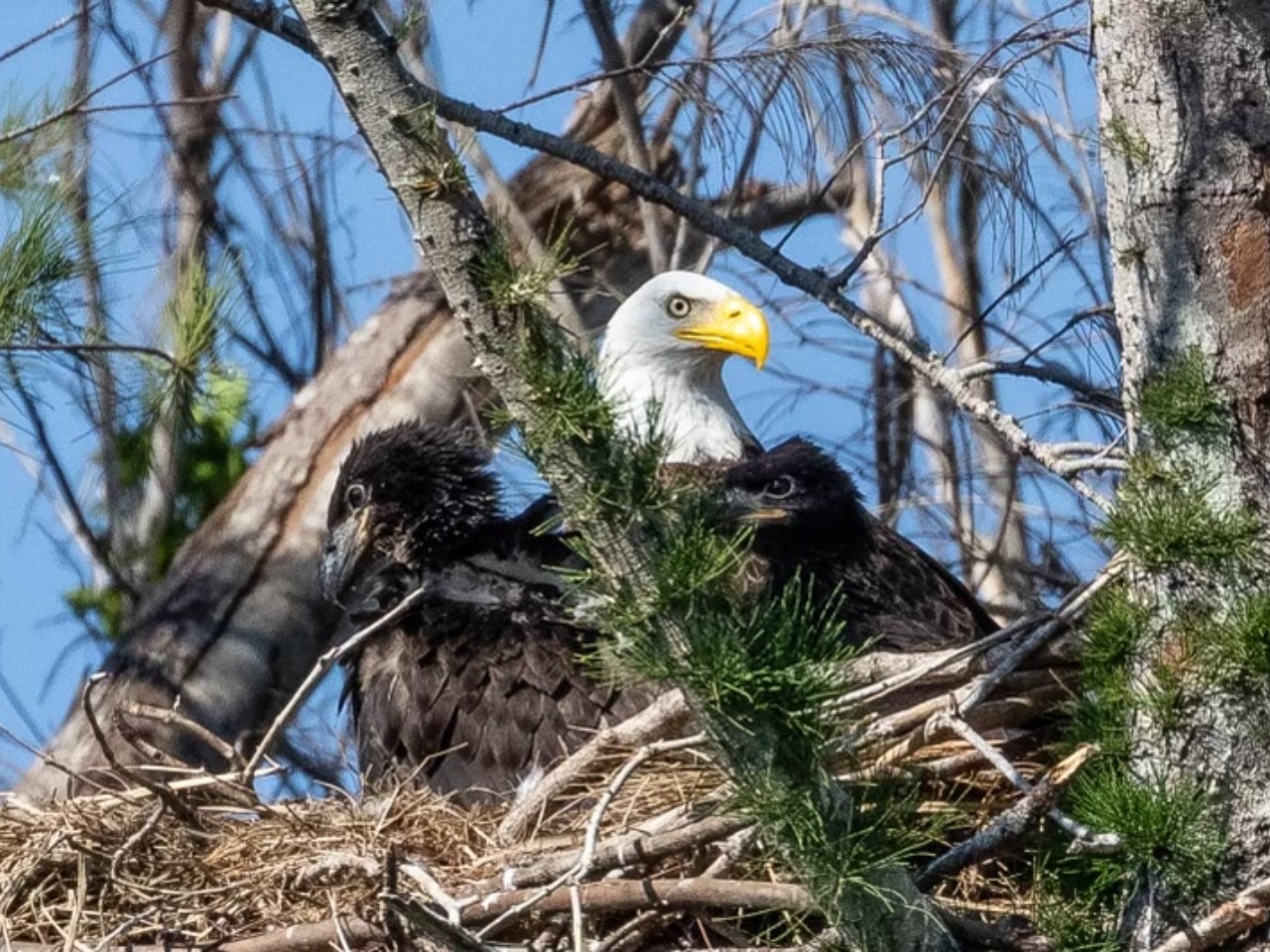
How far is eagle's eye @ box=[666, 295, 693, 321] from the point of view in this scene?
7.13 meters

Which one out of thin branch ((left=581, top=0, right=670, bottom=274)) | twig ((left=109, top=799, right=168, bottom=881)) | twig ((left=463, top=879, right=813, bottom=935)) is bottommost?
twig ((left=463, top=879, right=813, bottom=935))

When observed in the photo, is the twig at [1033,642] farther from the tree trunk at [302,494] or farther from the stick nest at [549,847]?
the tree trunk at [302,494]

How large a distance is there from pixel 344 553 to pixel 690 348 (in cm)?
134

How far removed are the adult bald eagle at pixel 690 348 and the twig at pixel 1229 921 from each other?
3.13 metres

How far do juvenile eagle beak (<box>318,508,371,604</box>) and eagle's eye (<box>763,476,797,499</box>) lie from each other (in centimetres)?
106

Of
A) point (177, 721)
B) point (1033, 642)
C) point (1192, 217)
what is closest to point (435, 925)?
point (1033, 642)

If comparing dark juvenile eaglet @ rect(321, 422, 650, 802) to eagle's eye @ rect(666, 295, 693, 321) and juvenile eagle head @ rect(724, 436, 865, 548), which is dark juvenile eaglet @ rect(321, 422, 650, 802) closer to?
juvenile eagle head @ rect(724, 436, 865, 548)

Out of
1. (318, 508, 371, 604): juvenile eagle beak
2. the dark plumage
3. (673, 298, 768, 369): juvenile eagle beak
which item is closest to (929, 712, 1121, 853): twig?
the dark plumage

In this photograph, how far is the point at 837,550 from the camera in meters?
5.88

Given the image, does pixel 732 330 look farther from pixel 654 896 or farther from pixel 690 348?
pixel 654 896

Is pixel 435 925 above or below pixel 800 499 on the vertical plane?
below

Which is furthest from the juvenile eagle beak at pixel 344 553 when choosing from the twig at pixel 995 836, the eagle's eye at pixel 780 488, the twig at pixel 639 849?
the twig at pixel 995 836

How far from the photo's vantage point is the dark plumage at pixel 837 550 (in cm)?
574

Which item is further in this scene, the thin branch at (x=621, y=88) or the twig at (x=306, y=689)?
the thin branch at (x=621, y=88)
